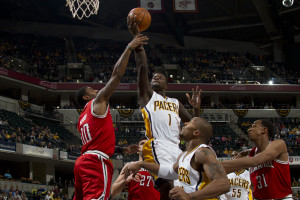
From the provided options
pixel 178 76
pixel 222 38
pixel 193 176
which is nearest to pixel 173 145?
pixel 193 176

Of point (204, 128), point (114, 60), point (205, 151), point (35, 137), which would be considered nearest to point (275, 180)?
point (204, 128)

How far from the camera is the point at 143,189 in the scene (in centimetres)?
611

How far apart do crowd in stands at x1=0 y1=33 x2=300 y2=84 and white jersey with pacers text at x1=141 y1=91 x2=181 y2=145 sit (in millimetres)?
26322

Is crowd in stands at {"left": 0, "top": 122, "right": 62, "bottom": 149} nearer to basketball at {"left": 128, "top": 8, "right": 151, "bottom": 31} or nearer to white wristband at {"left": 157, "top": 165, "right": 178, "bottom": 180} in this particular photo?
basketball at {"left": 128, "top": 8, "right": 151, "bottom": 31}

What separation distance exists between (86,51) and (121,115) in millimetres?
8653

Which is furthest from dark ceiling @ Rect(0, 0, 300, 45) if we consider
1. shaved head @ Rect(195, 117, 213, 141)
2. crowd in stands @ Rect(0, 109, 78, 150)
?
shaved head @ Rect(195, 117, 213, 141)

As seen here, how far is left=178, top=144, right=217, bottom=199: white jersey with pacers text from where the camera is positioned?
157 inches

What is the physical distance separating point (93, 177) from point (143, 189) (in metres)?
1.31

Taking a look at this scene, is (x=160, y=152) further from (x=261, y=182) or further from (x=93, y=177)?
(x=261, y=182)

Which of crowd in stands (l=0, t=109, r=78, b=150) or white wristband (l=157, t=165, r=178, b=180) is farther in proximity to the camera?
crowd in stands (l=0, t=109, r=78, b=150)

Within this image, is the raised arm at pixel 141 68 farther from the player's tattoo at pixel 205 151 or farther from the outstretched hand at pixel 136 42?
the player's tattoo at pixel 205 151

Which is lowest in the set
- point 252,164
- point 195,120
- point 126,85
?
point 252,164

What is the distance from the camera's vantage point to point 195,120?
4.32m

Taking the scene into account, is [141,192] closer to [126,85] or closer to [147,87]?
[147,87]
